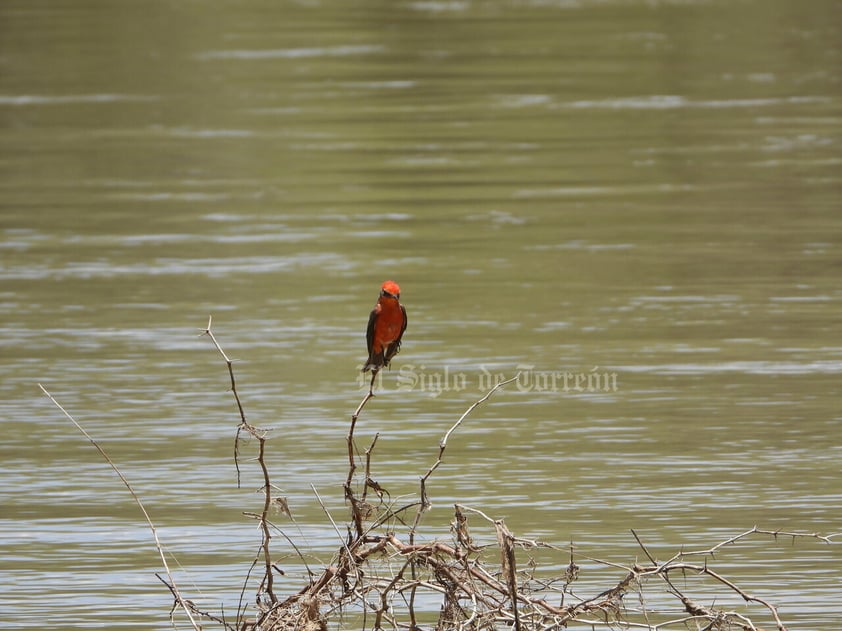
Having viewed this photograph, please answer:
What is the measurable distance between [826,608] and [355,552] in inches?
83.8

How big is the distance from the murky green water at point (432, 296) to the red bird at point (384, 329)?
4.15ft

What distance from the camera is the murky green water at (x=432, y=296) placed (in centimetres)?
805

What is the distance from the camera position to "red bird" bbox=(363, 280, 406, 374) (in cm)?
636

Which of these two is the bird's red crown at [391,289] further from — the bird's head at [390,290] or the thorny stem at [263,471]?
the thorny stem at [263,471]

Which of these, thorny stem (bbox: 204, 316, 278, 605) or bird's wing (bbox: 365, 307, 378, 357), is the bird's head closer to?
bird's wing (bbox: 365, 307, 378, 357)

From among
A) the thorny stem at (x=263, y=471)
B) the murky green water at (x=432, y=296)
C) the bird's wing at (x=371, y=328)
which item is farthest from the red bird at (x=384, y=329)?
the murky green water at (x=432, y=296)

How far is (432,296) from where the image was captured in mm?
12227

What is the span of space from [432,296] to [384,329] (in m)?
5.72

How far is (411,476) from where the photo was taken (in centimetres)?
859

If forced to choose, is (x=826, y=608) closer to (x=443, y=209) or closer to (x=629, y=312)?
(x=629, y=312)

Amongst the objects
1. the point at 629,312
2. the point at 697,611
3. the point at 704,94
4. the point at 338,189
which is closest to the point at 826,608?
the point at 697,611

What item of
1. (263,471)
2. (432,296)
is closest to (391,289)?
(263,471)

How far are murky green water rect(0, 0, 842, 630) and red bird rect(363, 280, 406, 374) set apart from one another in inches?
49.8

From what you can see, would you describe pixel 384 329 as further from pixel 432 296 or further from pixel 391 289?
pixel 432 296
